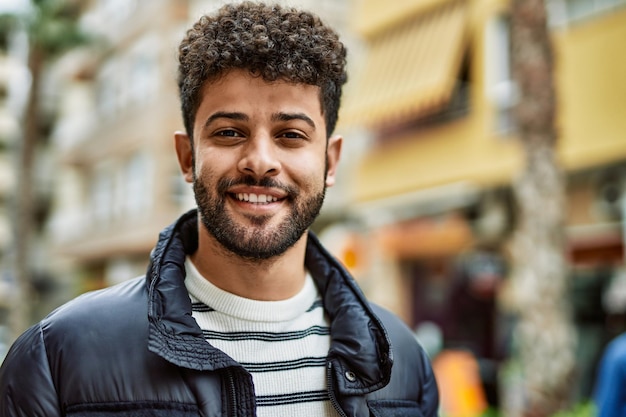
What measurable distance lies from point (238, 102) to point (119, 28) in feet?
88.1

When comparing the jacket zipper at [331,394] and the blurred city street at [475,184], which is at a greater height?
the blurred city street at [475,184]

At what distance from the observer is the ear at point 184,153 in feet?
7.45

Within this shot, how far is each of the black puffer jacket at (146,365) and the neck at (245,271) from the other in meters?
0.07

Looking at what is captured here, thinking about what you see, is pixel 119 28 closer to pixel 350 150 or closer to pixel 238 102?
pixel 350 150

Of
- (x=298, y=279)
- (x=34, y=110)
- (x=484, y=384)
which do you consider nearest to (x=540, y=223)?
(x=484, y=384)

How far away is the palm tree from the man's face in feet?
40.3

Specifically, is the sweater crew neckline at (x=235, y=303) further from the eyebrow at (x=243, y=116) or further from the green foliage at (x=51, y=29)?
the green foliage at (x=51, y=29)

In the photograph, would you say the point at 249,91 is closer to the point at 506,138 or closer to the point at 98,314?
the point at 98,314

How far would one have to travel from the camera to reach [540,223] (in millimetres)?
7219

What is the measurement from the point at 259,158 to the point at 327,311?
0.54m

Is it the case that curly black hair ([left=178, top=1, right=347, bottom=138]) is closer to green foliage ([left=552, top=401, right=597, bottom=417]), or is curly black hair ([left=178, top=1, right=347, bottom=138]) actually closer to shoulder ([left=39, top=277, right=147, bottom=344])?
shoulder ([left=39, top=277, right=147, bottom=344])

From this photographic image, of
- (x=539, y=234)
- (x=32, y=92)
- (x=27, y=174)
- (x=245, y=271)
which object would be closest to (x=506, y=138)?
(x=539, y=234)

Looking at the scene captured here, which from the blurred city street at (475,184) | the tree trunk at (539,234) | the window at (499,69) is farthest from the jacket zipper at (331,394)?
the window at (499,69)

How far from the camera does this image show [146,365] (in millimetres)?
1917
